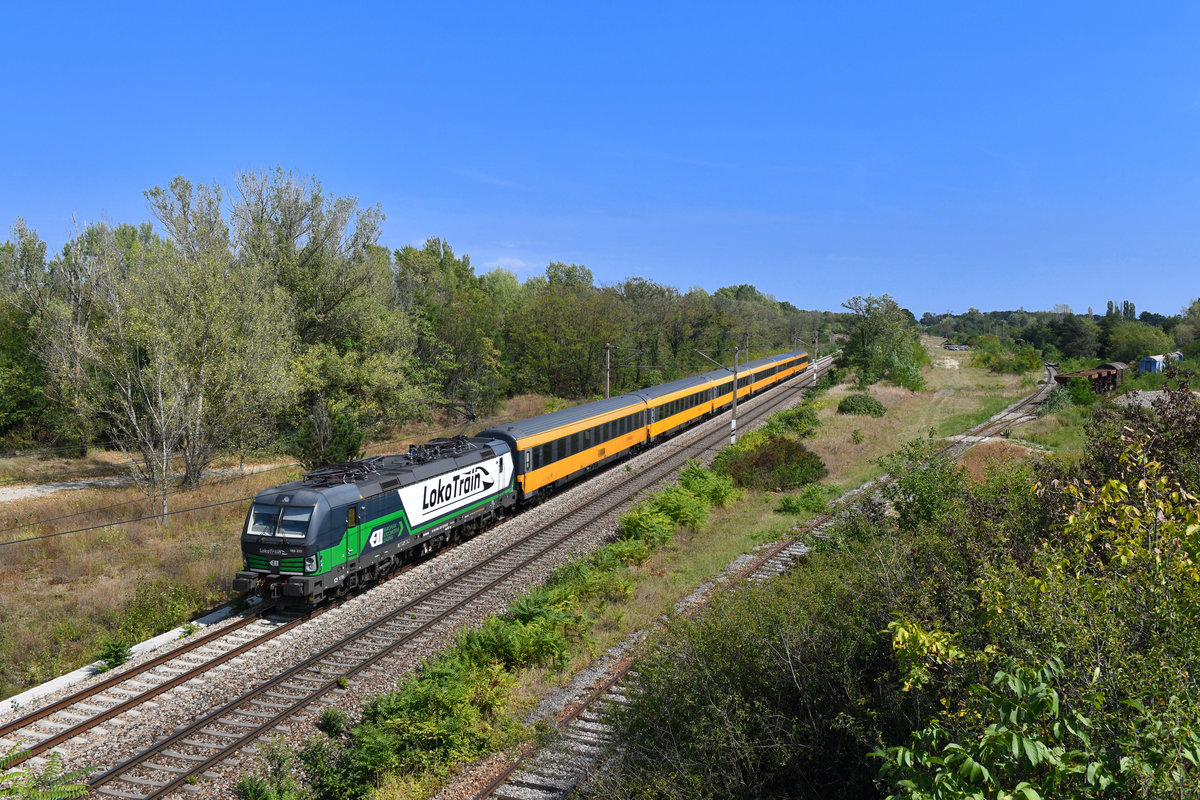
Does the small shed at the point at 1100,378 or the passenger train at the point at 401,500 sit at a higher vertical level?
the small shed at the point at 1100,378

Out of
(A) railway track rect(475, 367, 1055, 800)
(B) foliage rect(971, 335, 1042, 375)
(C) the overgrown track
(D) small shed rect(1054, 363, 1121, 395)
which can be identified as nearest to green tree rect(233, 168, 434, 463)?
(C) the overgrown track

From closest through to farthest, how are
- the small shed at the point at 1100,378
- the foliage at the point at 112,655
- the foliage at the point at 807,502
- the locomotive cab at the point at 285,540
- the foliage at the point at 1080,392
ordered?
the foliage at the point at 112,655, the locomotive cab at the point at 285,540, the foliage at the point at 807,502, the foliage at the point at 1080,392, the small shed at the point at 1100,378

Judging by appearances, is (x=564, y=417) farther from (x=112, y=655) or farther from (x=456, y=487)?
(x=112, y=655)

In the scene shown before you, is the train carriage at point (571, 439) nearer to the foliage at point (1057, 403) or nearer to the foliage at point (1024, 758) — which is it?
the foliage at point (1024, 758)

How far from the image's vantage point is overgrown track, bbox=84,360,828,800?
10.4 metres

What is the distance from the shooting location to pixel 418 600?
17.2 metres

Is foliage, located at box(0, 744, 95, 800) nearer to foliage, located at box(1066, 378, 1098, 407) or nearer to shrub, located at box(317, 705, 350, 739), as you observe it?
shrub, located at box(317, 705, 350, 739)

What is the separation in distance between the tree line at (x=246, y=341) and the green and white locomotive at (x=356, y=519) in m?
11.8

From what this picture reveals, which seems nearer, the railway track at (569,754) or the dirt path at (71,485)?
the railway track at (569,754)

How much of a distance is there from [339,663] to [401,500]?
5.20 metres

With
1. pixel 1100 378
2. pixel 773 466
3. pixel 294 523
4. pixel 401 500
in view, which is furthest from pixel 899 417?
pixel 294 523

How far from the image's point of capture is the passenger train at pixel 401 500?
51.9 feet

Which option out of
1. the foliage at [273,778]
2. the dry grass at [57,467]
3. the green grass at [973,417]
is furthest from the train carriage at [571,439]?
the dry grass at [57,467]

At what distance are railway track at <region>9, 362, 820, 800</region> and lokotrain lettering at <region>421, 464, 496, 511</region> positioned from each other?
2159 millimetres
